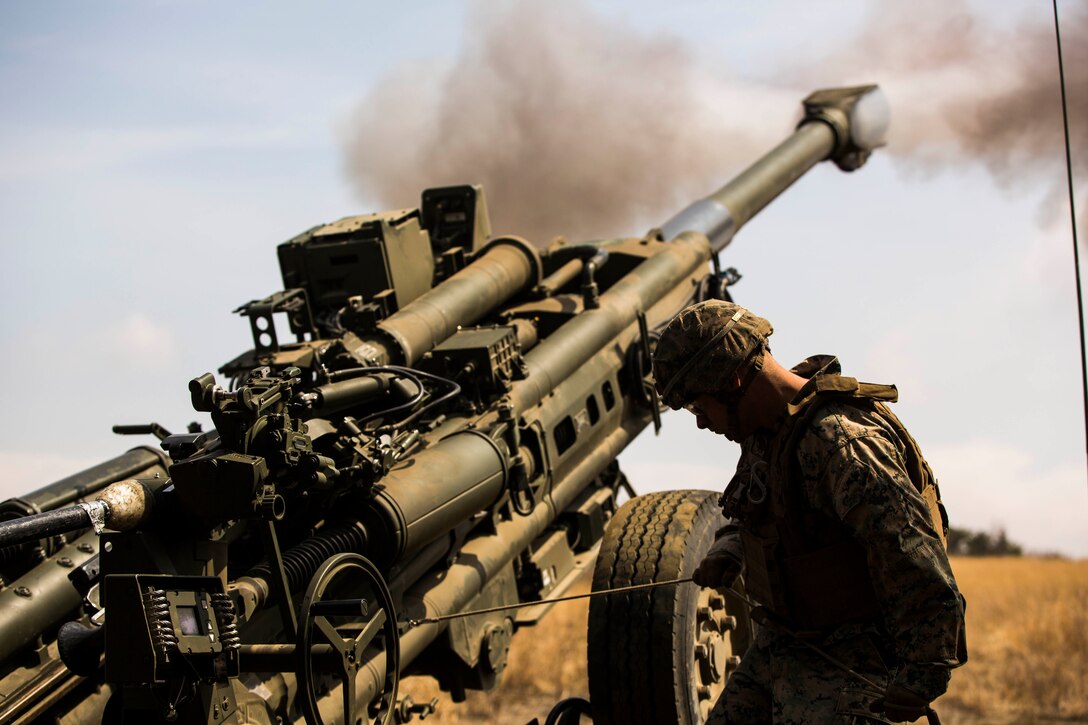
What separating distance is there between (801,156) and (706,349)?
692cm

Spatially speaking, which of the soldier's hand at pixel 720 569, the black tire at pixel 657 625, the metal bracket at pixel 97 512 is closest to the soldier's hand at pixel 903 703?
the soldier's hand at pixel 720 569

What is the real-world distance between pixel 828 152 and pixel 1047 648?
16.8 ft

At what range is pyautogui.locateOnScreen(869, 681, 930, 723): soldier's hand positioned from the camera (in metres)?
3.80

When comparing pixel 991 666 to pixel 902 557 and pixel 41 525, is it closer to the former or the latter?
pixel 902 557

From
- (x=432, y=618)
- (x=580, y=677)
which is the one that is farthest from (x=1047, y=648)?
(x=432, y=618)

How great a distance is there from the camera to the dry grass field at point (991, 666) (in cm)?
1128

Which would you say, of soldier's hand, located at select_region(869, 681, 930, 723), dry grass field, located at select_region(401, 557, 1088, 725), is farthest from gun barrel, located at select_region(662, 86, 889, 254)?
soldier's hand, located at select_region(869, 681, 930, 723)

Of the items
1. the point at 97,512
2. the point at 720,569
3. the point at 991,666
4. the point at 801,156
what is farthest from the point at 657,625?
the point at 991,666

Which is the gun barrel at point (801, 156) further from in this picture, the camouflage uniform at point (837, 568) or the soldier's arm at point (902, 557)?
the soldier's arm at point (902, 557)

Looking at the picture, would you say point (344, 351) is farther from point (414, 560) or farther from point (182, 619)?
point (182, 619)

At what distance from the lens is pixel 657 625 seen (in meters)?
6.11

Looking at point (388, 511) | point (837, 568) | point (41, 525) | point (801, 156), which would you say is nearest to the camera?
point (41, 525)

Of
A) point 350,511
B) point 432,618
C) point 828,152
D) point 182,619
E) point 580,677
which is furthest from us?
point 580,677

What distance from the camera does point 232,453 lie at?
15.0 ft
